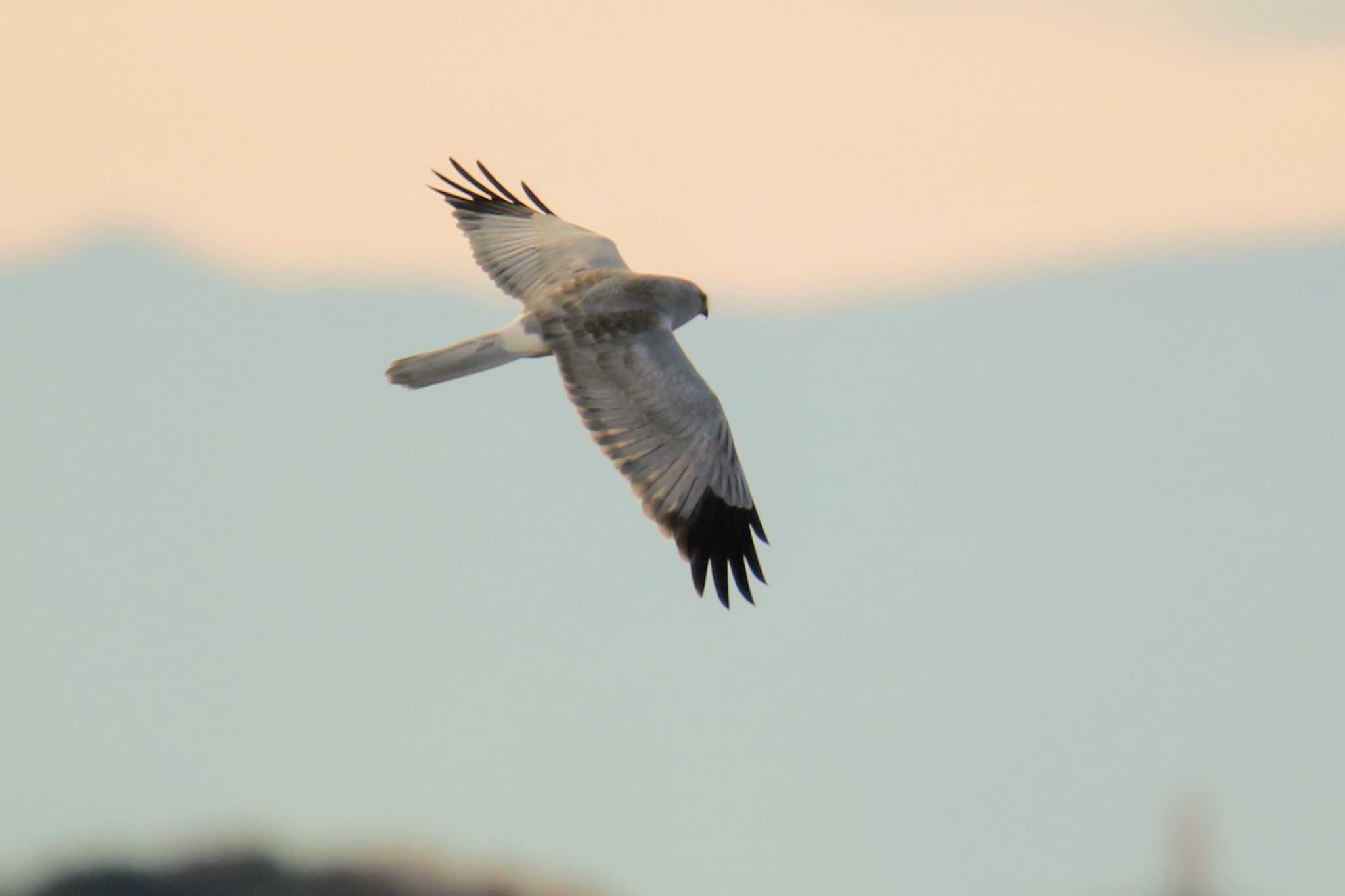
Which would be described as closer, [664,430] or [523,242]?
[664,430]

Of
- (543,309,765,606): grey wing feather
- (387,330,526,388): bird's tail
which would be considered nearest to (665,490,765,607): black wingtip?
(543,309,765,606): grey wing feather

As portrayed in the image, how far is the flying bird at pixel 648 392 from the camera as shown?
10.9 meters

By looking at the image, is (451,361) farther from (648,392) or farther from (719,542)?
(719,542)

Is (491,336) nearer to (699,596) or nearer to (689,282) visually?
(689,282)

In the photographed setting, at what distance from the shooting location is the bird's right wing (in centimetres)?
1227

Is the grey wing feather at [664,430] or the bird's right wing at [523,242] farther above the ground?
the bird's right wing at [523,242]

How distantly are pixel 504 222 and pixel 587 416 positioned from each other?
281 cm

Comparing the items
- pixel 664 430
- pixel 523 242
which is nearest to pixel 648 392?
pixel 664 430

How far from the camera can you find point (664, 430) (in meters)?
10.9

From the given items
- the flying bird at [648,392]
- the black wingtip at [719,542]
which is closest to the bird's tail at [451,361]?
the flying bird at [648,392]

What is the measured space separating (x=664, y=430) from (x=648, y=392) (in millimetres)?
238

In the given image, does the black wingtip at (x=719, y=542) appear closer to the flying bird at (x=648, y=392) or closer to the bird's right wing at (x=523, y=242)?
the flying bird at (x=648, y=392)

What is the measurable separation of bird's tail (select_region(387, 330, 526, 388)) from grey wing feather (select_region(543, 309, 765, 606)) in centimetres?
37

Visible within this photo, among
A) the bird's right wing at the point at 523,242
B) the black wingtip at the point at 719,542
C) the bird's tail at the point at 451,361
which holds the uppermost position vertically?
the bird's right wing at the point at 523,242
